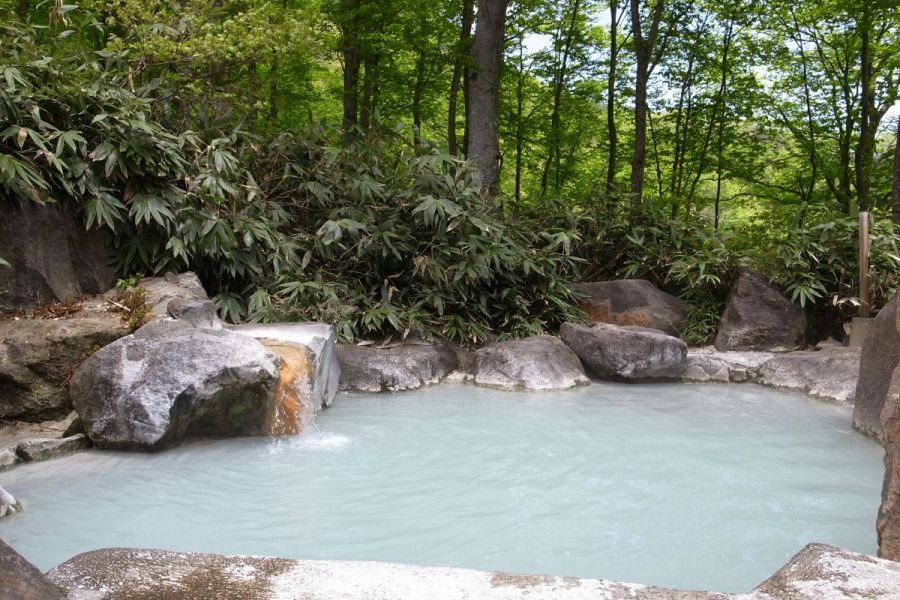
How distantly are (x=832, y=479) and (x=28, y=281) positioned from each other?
602 cm

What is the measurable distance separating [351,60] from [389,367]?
6.88m

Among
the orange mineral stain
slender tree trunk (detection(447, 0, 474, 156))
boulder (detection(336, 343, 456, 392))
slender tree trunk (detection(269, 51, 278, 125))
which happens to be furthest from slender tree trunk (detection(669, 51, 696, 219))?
the orange mineral stain

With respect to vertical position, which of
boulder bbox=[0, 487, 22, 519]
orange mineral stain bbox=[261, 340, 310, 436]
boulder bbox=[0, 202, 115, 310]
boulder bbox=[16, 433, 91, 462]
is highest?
boulder bbox=[0, 202, 115, 310]

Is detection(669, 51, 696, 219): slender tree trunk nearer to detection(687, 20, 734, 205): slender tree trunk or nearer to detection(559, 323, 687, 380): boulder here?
detection(687, 20, 734, 205): slender tree trunk

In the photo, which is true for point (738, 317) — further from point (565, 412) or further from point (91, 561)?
point (91, 561)

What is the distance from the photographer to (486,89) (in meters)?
9.18

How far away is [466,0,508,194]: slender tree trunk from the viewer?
912 centimetres

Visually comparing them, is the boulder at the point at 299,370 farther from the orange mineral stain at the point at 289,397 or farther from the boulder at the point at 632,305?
the boulder at the point at 632,305

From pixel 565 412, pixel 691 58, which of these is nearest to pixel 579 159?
pixel 691 58

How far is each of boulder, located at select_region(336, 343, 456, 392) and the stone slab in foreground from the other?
4.35m

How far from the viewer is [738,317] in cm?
774

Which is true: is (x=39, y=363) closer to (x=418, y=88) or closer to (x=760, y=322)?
(x=760, y=322)

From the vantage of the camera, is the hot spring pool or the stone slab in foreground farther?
the hot spring pool

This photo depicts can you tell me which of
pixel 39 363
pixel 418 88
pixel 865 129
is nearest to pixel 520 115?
pixel 418 88
